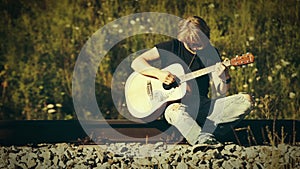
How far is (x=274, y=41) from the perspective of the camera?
21.2 feet

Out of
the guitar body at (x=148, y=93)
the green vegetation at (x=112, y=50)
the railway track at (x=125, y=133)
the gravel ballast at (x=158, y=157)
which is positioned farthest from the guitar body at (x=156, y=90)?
the gravel ballast at (x=158, y=157)

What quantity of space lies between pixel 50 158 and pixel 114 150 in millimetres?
525

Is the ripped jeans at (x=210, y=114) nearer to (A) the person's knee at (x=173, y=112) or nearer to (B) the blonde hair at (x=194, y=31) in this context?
(A) the person's knee at (x=173, y=112)

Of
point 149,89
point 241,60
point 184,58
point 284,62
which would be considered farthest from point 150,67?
point 284,62

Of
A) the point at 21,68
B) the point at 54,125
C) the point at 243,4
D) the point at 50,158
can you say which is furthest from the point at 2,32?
the point at 243,4

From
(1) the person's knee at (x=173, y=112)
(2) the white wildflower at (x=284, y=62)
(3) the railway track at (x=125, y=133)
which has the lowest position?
(3) the railway track at (x=125, y=133)

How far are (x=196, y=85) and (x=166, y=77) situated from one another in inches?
10.4

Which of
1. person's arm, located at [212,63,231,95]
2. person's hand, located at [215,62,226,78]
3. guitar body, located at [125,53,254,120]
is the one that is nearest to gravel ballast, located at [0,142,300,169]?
guitar body, located at [125,53,254,120]

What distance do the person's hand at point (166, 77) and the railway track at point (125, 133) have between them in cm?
37

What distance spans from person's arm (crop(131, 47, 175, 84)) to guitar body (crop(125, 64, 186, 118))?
0.13 feet

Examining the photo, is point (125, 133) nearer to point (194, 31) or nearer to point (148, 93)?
point (148, 93)

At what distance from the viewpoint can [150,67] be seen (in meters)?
6.28

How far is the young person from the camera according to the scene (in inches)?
243

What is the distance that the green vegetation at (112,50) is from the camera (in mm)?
6453
